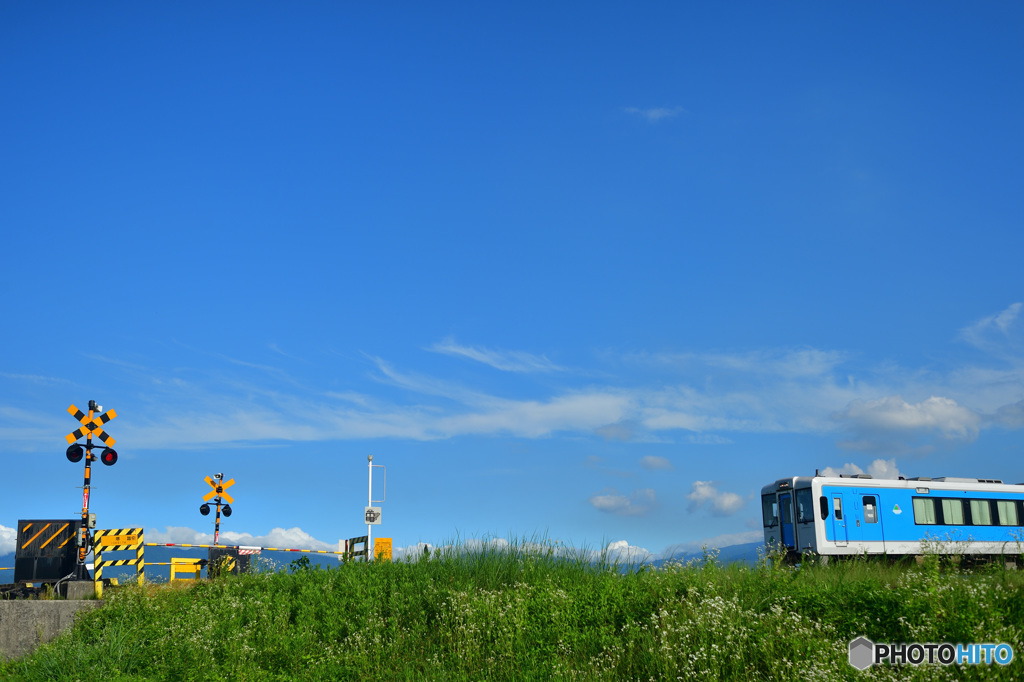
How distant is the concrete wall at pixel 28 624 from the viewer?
1430 centimetres

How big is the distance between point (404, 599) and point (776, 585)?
5850mm

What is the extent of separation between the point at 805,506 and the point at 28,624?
21.3 meters

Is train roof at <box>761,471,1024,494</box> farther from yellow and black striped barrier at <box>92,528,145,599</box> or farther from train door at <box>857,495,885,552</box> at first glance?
yellow and black striped barrier at <box>92,528,145,599</box>

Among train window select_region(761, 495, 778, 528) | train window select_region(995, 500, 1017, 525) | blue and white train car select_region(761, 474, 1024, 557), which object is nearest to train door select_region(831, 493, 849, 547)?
blue and white train car select_region(761, 474, 1024, 557)

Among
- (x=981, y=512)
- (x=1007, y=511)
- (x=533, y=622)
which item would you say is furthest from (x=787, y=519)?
(x=533, y=622)

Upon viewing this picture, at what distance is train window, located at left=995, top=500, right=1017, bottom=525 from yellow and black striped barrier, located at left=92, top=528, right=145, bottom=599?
88.1 ft

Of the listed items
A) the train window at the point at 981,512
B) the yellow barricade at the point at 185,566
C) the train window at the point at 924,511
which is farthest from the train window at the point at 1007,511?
the yellow barricade at the point at 185,566

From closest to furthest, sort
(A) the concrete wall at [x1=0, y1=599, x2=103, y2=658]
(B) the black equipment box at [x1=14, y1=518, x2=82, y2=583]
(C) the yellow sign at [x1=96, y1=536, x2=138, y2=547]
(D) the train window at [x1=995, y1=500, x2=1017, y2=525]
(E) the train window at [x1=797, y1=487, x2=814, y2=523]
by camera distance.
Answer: (A) the concrete wall at [x1=0, y1=599, x2=103, y2=658] → (B) the black equipment box at [x1=14, y1=518, x2=82, y2=583] → (C) the yellow sign at [x1=96, y1=536, x2=138, y2=547] → (E) the train window at [x1=797, y1=487, x2=814, y2=523] → (D) the train window at [x1=995, y1=500, x2=1017, y2=525]

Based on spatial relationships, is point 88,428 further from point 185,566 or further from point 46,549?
point 185,566

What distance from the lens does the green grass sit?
30.2ft

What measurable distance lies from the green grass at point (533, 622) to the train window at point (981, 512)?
1560cm

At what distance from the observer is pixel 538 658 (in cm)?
1049

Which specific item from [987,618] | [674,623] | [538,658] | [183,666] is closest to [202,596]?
[183,666]

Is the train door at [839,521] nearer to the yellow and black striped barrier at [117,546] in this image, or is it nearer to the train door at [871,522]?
the train door at [871,522]
